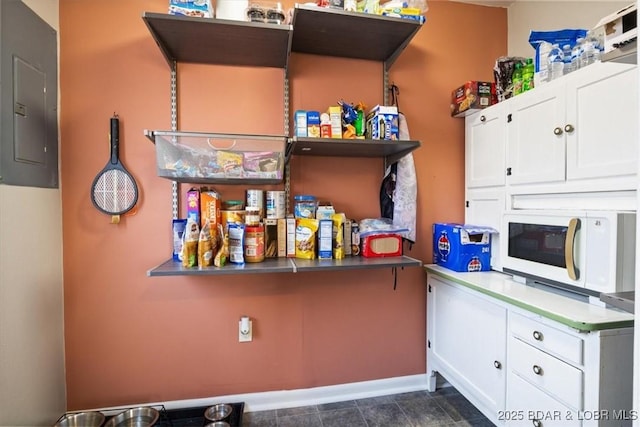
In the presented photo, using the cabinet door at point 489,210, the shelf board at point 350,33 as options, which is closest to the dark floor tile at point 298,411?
the cabinet door at point 489,210

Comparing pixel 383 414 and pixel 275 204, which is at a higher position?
pixel 275 204

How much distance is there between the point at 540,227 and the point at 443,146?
0.82 m

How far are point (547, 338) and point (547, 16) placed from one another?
183 cm

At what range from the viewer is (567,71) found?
140 centimetres

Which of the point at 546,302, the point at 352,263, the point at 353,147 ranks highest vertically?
the point at 353,147

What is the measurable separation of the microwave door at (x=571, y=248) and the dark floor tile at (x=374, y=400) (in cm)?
125

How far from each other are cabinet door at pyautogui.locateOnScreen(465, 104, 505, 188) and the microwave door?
55cm

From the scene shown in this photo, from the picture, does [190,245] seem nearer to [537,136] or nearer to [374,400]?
[374,400]

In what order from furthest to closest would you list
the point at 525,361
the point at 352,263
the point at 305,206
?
the point at 305,206
the point at 352,263
the point at 525,361

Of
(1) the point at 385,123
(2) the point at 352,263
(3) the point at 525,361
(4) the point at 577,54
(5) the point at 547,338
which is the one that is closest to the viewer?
(5) the point at 547,338

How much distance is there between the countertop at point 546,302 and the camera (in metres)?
1.00

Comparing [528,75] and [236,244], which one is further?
[528,75]

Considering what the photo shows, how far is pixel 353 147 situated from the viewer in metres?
1.64

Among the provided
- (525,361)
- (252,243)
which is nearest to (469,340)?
(525,361)
